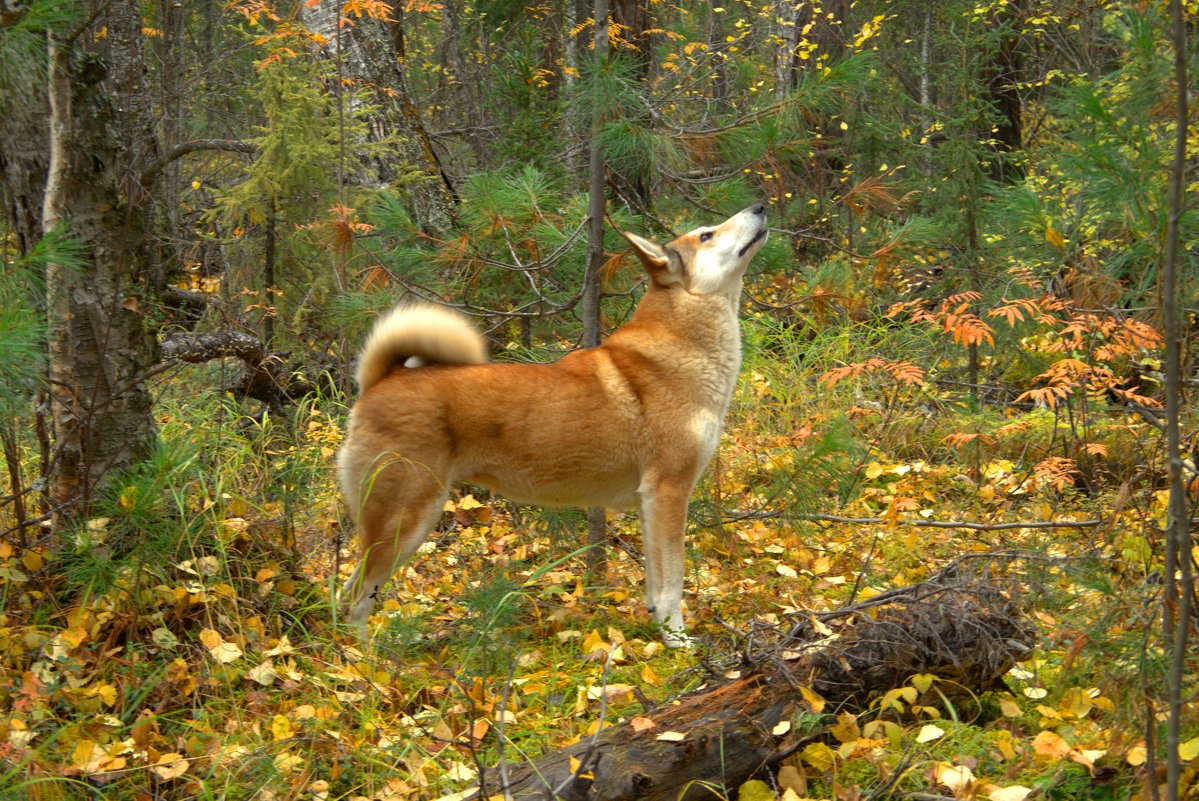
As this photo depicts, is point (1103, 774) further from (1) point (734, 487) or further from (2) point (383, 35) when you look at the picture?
(2) point (383, 35)

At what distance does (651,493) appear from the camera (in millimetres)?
4918

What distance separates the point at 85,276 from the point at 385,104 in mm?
3776

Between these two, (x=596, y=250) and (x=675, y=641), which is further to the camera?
(x=596, y=250)

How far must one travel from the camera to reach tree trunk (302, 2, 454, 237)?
759 cm

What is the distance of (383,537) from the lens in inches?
183

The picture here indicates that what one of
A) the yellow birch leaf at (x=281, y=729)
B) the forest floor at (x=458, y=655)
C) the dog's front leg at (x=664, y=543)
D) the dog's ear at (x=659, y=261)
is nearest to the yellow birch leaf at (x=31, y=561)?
the forest floor at (x=458, y=655)

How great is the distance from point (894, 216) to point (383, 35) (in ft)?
23.4

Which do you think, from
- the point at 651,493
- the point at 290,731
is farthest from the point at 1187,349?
the point at 290,731

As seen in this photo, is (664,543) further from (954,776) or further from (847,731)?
(954,776)

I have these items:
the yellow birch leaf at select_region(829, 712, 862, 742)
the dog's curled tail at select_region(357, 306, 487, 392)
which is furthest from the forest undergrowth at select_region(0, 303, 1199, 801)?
the dog's curled tail at select_region(357, 306, 487, 392)

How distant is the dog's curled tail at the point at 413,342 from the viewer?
4.80 m

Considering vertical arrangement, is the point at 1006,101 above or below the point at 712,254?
above

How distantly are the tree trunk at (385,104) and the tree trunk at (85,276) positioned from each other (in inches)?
118

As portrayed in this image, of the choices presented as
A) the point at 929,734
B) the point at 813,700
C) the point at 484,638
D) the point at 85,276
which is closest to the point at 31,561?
the point at 85,276
